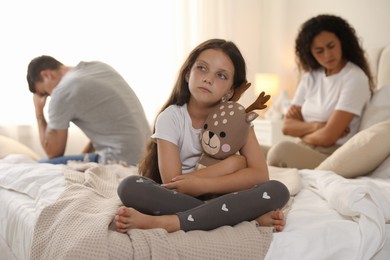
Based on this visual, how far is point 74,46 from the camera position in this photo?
371 cm

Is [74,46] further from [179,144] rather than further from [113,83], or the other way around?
[179,144]

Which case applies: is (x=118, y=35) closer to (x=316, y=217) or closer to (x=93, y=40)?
(x=93, y=40)

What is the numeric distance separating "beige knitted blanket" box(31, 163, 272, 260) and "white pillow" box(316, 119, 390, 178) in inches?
32.1

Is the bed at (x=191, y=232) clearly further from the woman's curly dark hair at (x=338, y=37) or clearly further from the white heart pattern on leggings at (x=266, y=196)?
the woman's curly dark hair at (x=338, y=37)

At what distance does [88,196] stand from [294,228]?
0.58 m

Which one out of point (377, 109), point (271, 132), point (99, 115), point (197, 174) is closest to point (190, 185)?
point (197, 174)

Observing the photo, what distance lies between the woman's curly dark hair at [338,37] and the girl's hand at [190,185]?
1.55 meters

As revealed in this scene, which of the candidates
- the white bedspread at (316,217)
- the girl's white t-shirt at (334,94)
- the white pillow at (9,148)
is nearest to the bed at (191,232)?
the white bedspread at (316,217)

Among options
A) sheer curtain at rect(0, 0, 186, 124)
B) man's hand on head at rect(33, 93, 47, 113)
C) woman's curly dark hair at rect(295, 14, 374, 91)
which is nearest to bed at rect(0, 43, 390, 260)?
woman's curly dark hair at rect(295, 14, 374, 91)

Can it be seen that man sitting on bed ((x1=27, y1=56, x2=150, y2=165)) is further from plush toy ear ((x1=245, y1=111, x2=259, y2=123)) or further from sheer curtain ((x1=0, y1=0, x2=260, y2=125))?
sheer curtain ((x1=0, y1=0, x2=260, y2=125))

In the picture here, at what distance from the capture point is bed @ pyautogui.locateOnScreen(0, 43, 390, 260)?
39.7 inches

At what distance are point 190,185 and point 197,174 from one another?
0.26 ft

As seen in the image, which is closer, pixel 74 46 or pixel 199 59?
pixel 199 59

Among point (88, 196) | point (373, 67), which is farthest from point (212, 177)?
point (373, 67)
